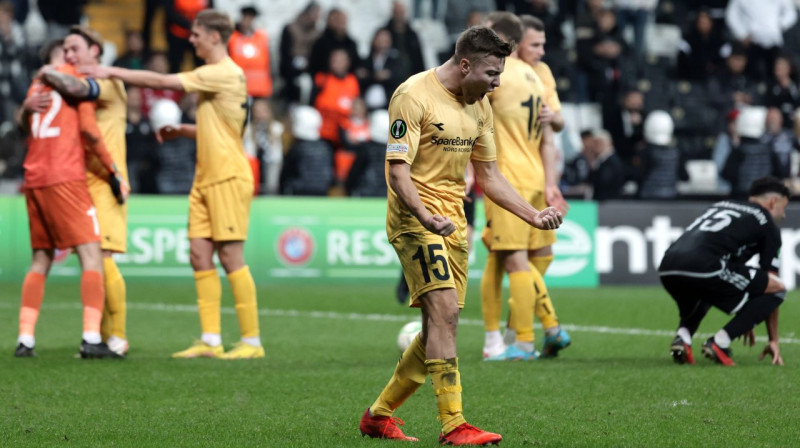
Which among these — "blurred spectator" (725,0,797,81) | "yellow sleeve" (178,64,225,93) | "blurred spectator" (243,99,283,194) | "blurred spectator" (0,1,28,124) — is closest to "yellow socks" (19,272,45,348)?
"yellow sleeve" (178,64,225,93)

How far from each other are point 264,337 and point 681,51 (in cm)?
1259

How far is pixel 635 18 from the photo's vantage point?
2100 centimetres

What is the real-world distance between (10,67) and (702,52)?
1087cm

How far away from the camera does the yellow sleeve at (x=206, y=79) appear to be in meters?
8.69

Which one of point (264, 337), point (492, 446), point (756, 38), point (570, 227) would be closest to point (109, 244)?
point (264, 337)

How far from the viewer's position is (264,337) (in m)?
10.6

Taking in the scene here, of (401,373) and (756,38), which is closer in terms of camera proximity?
(401,373)

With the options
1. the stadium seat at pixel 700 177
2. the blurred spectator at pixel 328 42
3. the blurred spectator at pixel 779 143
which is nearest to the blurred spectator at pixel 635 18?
the stadium seat at pixel 700 177

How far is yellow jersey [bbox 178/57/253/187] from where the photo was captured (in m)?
8.95

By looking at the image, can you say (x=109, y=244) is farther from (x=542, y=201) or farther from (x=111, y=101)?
(x=542, y=201)

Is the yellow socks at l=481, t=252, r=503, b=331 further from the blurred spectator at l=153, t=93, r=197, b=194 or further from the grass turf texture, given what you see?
the blurred spectator at l=153, t=93, r=197, b=194

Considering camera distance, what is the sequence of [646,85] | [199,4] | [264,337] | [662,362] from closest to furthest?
1. [662,362]
2. [264,337]
3. [199,4]
4. [646,85]

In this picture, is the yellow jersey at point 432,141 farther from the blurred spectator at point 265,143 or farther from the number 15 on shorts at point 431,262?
the blurred spectator at point 265,143

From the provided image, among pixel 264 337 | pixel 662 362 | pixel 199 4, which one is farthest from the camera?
pixel 199 4
